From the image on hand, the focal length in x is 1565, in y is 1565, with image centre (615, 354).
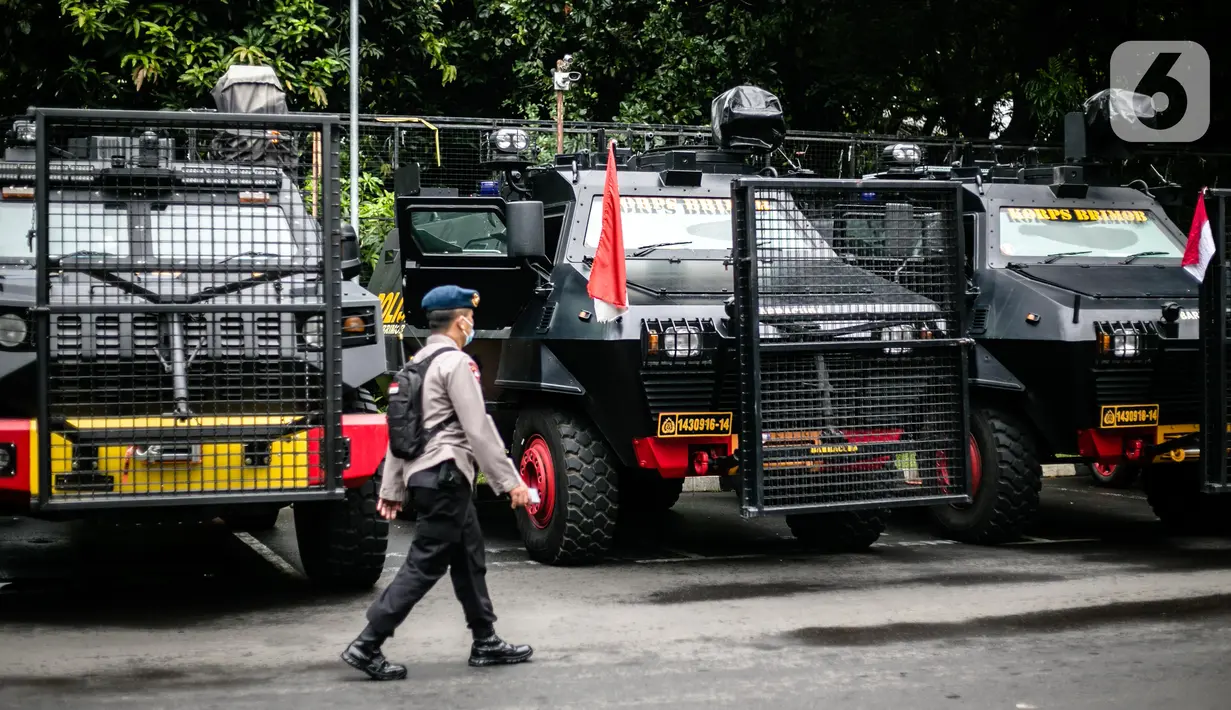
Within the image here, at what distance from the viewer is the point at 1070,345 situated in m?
9.80

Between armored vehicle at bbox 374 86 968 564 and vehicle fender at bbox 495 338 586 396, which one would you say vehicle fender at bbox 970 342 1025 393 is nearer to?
armored vehicle at bbox 374 86 968 564

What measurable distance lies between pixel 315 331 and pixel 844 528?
13.3 ft

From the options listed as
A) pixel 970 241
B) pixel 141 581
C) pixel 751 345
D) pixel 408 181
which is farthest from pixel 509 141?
pixel 141 581

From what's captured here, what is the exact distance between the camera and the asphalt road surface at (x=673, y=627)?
6289mm

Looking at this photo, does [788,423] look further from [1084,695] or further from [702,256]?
[1084,695]

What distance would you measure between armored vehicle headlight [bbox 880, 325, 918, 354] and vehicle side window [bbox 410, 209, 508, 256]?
2.57 meters

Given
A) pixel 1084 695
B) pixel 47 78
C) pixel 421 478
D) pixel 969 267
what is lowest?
pixel 1084 695

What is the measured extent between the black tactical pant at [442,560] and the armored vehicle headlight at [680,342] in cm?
259

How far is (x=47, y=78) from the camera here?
1752cm

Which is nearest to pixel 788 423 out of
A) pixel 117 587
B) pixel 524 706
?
pixel 524 706

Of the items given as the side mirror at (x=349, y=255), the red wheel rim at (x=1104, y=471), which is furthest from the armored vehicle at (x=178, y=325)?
the red wheel rim at (x=1104, y=471)

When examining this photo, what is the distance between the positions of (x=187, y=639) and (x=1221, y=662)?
467 cm

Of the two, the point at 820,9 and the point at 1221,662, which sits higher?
the point at 820,9

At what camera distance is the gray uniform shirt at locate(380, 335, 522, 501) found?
654 cm
